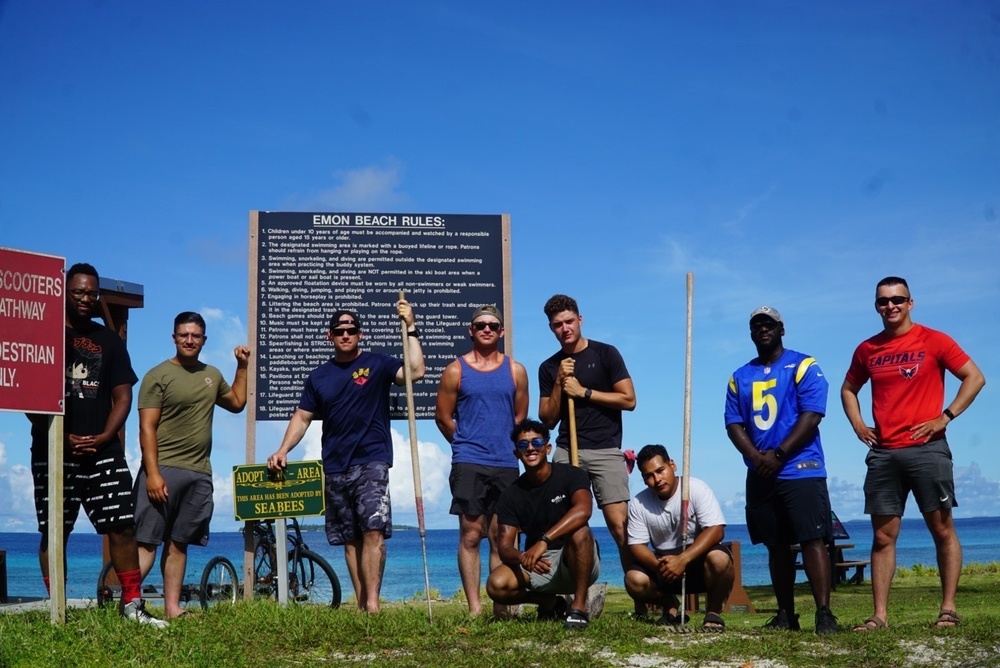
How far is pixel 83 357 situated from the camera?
7801mm

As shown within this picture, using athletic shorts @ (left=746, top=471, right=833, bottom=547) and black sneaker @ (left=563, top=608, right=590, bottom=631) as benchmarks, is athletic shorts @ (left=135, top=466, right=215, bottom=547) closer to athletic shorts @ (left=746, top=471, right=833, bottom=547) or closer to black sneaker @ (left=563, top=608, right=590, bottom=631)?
black sneaker @ (left=563, top=608, right=590, bottom=631)

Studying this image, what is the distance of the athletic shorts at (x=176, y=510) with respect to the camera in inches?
318

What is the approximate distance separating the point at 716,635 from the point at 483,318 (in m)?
2.97

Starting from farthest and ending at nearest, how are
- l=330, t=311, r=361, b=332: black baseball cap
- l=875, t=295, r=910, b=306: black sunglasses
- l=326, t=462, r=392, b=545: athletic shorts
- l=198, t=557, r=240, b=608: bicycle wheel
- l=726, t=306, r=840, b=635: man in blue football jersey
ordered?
l=198, t=557, r=240, b=608: bicycle wheel → l=330, t=311, r=361, b=332: black baseball cap → l=326, t=462, r=392, b=545: athletic shorts → l=875, t=295, r=910, b=306: black sunglasses → l=726, t=306, r=840, b=635: man in blue football jersey

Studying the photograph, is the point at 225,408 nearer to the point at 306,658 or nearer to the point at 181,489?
the point at 181,489

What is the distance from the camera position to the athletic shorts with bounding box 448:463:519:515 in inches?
324

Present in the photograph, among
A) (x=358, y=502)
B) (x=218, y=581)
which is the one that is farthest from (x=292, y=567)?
(x=358, y=502)

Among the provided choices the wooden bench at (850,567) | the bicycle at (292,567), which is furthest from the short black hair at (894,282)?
the wooden bench at (850,567)

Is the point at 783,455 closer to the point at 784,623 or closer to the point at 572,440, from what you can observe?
the point at 784,623

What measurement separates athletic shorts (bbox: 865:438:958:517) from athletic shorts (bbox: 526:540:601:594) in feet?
6.37

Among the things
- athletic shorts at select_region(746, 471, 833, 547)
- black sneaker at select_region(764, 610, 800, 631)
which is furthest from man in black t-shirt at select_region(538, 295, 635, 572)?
black sneaker at select_region(764, 610, 800, 631)

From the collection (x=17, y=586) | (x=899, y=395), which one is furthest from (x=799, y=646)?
(x=17, y=586)

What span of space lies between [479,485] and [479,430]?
41cm

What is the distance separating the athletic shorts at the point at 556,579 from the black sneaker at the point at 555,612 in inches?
7.6
